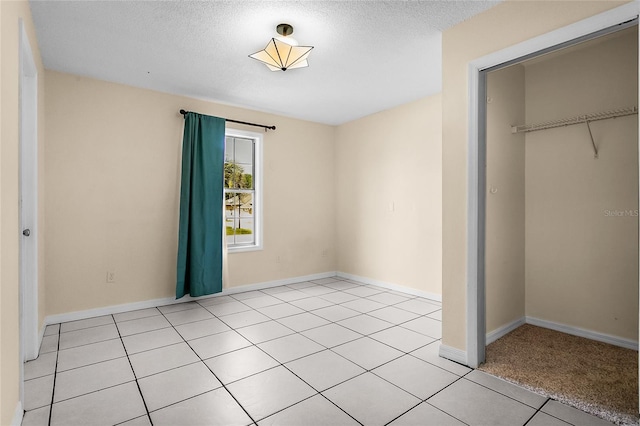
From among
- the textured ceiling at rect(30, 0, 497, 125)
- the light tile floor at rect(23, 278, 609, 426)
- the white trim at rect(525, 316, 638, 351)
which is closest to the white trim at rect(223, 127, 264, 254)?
the textured ceiling at rect(30, 0, 497, 125)

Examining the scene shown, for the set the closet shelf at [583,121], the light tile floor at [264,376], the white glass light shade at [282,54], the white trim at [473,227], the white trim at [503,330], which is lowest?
the light tile floor at [264,376]

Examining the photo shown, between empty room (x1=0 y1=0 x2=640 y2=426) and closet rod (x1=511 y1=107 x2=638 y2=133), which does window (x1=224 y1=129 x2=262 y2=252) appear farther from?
closet rod (x1=511 y1=107 x2=638 y2=133)

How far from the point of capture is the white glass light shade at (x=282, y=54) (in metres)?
2.70

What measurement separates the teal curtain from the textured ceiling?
495 mm

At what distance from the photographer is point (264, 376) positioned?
2361mm

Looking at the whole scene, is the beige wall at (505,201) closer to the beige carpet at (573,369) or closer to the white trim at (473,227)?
the beige carpet at (573,369)

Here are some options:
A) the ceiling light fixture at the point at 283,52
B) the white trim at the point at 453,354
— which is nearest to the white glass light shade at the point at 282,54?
the ceiling light fixture at the point at 283,52

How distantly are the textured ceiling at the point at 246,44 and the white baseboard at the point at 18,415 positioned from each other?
2547 mm

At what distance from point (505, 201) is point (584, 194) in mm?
655

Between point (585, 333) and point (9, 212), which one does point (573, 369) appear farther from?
point (9, 212)

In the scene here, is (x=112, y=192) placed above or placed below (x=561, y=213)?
above

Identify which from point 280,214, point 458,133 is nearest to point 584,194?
point 458,133

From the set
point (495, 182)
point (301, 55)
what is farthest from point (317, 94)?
point (495, 182)

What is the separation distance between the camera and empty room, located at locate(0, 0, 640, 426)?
203 centimetres
